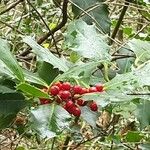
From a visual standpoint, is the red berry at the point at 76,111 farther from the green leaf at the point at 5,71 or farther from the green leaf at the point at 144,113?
the green leaf at the point at 144,113

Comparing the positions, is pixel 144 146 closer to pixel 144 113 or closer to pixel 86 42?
pixel 144 113

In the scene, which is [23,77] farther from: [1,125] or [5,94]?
[1,125]

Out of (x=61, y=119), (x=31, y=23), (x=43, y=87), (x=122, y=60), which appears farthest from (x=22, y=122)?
(x=31, y=23)

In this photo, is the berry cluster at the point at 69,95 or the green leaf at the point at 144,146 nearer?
the berry cluster at the point at 69,95

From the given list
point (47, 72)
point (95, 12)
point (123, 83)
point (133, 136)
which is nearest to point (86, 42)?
point (47, 72)

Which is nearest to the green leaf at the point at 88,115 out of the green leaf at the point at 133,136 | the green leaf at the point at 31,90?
the green leaf at the point at 31,90

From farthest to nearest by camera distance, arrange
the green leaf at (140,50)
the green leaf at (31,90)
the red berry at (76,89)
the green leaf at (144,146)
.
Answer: the green leaf at (144,146), the green leaf at (140,50), the red berry at (76,89), the green leaf at (31,90)

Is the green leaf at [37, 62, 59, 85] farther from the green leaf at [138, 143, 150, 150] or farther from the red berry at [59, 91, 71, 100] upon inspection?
the green leaf at [138, 143, 150, 150]

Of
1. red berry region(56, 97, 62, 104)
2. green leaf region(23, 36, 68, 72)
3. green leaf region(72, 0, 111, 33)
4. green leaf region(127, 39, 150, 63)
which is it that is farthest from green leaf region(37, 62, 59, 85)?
green leaf region(72, 0, 111, 33)
